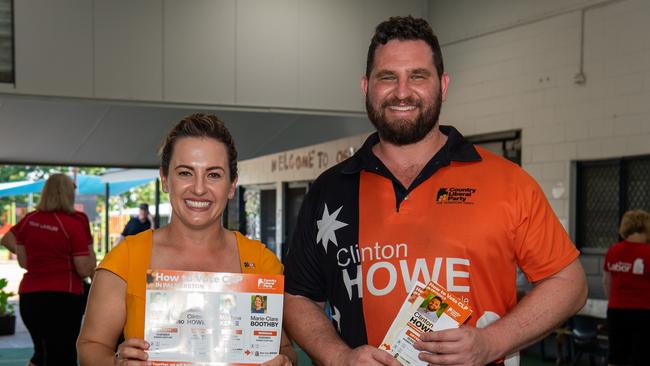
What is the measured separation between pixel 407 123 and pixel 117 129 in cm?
708

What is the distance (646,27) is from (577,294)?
17.5ft

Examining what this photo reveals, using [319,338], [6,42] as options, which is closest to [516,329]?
[319,338]

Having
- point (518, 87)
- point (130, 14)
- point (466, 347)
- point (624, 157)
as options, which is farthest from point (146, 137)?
point (466, 347)

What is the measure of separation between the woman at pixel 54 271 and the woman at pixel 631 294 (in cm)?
404

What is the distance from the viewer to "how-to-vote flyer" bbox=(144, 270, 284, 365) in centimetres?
180

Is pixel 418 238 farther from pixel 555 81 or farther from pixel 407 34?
pixel 555 81

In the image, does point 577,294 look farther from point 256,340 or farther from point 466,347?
point 256,340

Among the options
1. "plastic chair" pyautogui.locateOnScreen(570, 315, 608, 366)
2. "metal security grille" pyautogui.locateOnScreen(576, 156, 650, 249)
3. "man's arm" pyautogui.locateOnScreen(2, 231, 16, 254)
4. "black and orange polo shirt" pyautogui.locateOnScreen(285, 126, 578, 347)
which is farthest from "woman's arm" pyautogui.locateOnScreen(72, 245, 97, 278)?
"metal security grille" pyautogui.locateOnScreen(576, 156, 650, 249)

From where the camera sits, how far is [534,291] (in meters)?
1.89

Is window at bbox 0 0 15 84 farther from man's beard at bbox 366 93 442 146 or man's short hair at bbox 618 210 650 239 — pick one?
man's beard at bbox 366 93 442 146

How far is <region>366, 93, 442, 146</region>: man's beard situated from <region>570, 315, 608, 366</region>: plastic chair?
5.32 metres

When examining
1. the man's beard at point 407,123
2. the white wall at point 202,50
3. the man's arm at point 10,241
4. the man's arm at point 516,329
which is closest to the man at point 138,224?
the white wall at point 202,50

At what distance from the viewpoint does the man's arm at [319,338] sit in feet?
5.90

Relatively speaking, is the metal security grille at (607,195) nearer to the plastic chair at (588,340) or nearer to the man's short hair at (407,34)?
the plastic chair at (588,340)
